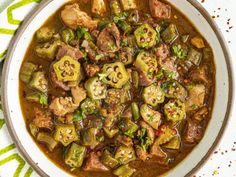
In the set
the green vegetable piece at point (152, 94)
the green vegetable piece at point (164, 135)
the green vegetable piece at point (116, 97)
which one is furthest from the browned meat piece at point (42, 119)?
the green vegetable piece at point (164, 135)

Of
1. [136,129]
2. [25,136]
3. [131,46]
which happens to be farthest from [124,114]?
[25,136]

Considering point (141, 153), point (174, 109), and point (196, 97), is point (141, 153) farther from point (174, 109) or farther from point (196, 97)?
point (196, 97)

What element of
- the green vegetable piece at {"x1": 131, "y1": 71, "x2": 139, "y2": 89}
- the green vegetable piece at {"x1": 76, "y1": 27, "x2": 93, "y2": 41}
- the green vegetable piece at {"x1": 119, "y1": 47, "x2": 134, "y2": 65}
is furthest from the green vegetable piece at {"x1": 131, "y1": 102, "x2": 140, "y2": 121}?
the green vegetable piece at {"x1": 76, "y1": 27, "x2": 93, "y2": 41}

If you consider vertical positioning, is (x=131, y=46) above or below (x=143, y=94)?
above

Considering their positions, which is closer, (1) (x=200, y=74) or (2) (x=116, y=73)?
(2) (x=116, y=73)

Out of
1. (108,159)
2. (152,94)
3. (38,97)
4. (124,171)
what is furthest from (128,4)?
(124,171)

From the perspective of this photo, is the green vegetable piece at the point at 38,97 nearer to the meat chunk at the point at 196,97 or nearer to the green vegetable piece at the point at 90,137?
the green vegetable piece at the point at 90,137

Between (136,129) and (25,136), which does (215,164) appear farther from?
(25,136)
